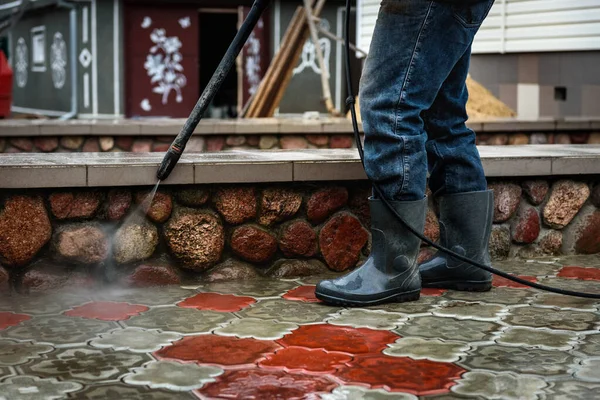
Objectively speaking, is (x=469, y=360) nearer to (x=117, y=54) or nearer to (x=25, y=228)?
(x=25, y=228)

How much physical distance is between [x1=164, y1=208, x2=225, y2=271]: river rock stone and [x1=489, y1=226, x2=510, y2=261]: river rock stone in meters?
1.34

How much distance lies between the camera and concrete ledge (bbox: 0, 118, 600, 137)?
8469 millimetres

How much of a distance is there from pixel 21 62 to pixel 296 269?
68.2 feet

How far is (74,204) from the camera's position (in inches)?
161

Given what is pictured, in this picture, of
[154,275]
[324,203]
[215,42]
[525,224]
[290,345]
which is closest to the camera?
[290,345]

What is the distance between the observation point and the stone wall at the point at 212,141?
8484mm

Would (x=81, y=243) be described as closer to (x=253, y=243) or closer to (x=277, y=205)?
(x=253, y=243)

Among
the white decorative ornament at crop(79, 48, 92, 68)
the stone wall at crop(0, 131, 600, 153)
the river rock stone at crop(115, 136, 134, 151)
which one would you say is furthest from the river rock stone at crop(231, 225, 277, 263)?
the white decorative ornament at crop(79, 48, 92, 68)

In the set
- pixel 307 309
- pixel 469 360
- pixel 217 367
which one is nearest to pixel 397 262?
pixel 307 309

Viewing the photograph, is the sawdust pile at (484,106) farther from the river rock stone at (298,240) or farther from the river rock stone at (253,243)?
the river rock stone at (253,243)

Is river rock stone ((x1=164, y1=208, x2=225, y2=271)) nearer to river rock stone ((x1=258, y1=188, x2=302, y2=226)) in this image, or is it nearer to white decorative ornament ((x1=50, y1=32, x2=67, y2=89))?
river rock stone ((x1=258, y1=188, x2=302, y2=226))

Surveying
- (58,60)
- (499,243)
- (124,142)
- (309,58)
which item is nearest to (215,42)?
(309,58)

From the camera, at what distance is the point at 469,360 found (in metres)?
3.06

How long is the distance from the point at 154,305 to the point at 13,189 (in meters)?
0.72
